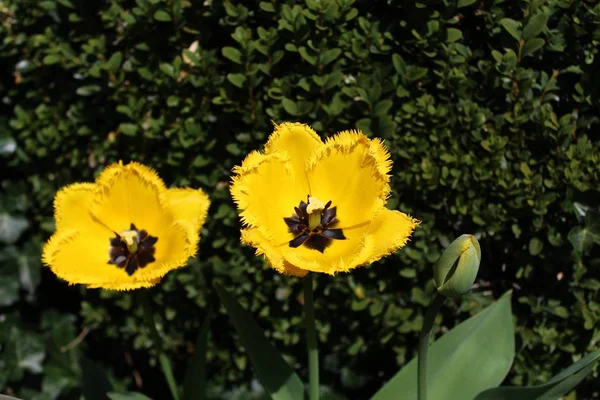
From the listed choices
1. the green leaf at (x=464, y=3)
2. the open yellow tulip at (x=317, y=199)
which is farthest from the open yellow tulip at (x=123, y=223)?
the green leaf at (x=464, y=3)

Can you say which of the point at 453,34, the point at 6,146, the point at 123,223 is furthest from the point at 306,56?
the point at 6,146

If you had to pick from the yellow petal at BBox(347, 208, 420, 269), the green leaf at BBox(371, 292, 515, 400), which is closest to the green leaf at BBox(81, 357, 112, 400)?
the green leaf at BBox(371, 292, 515, 400)

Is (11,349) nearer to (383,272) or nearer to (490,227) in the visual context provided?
(383,272)

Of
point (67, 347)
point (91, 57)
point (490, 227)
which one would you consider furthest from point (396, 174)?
point (67, 347)

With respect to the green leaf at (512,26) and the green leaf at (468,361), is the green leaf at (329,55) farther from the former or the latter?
the green leaf at (468,361)

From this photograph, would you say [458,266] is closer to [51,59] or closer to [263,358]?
[263,358]

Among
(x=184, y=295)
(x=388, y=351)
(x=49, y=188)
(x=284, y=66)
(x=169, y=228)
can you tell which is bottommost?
(x=388, y=351)
